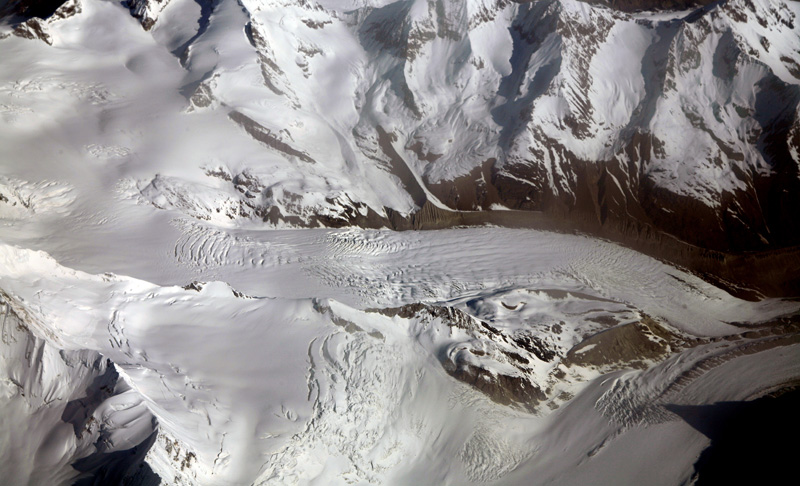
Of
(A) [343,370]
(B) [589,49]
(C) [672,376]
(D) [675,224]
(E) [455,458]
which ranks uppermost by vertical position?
(B) [589,49]

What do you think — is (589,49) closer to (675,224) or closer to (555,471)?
(675,224)

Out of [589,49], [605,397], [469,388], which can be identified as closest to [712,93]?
[589,49]

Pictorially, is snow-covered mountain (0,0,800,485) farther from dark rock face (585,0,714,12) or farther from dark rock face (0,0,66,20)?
dark rock face (585,0,714,12)

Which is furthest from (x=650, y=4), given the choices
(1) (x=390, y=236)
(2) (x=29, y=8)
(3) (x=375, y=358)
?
(2) (x=29, y=8)

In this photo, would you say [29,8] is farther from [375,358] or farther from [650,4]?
[650,4]

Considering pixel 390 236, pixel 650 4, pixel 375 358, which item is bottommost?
pixel 375 358

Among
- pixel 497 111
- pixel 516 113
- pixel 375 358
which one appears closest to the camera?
pixel 375 358

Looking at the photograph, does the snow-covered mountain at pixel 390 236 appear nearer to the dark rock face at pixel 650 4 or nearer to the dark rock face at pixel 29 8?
the dark rock face at pixel 29 8

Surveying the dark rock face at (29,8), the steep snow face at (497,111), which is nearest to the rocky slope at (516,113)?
the steep snow face at (497,111)
